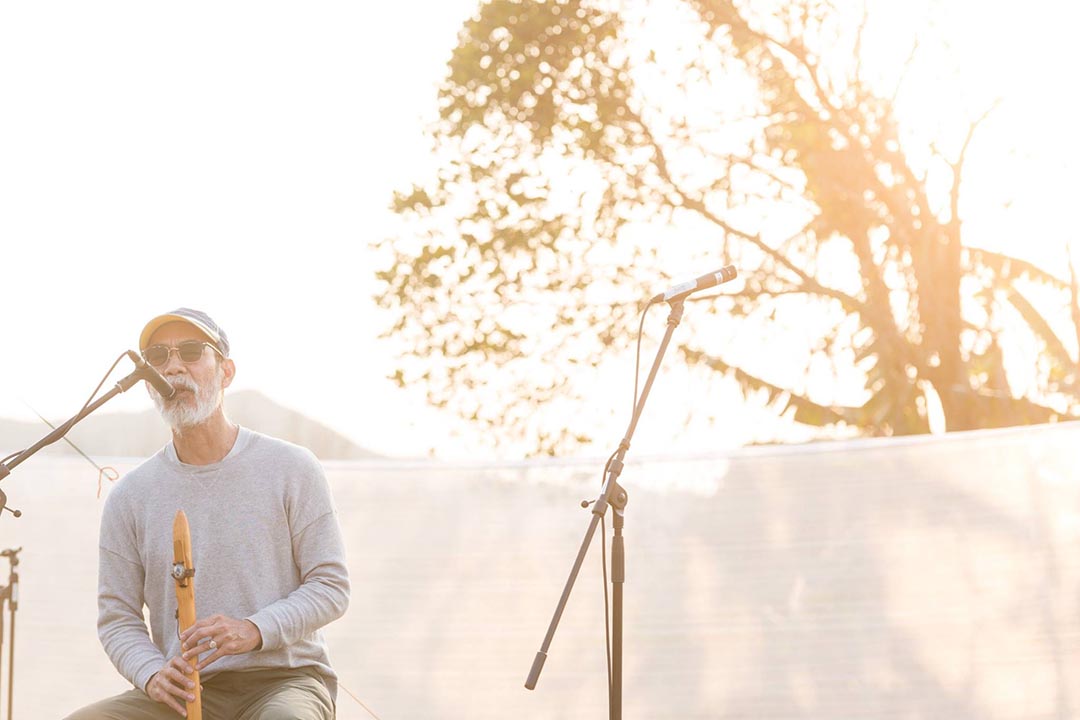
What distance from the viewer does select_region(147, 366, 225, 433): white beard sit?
2.80 m

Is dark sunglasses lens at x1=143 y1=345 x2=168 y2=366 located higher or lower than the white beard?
higher

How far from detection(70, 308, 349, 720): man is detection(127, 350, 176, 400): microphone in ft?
0.37

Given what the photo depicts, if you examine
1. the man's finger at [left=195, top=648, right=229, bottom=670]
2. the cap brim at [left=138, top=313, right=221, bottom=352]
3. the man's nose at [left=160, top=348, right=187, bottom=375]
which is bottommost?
the man's finger at [left=195, top=648, right=229, bottom=670]

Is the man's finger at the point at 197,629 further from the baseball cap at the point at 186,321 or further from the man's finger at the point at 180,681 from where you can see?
the baseball cap at the point at 186,321

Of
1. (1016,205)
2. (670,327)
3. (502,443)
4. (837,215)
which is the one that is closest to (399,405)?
(502,443)

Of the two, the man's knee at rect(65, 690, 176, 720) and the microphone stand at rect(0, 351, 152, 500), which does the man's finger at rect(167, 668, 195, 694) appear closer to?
the man's knee at rect(65, 690, 176, 720)

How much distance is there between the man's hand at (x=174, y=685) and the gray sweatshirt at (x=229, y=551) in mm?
95

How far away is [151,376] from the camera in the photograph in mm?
2627

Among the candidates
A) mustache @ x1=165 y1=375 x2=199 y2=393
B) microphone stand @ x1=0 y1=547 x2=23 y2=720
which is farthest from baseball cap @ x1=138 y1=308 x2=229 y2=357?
microphone stand @ x1=0 y1=547 x2=23 y2=720

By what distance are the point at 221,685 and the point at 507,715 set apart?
193cm

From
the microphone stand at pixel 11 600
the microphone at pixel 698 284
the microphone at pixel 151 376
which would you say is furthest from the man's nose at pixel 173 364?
the microphone stand at pixel 11 600

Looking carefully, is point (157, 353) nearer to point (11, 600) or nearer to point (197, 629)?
point (197, 629)

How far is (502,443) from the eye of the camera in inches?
378

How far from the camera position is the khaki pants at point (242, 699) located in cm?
261
